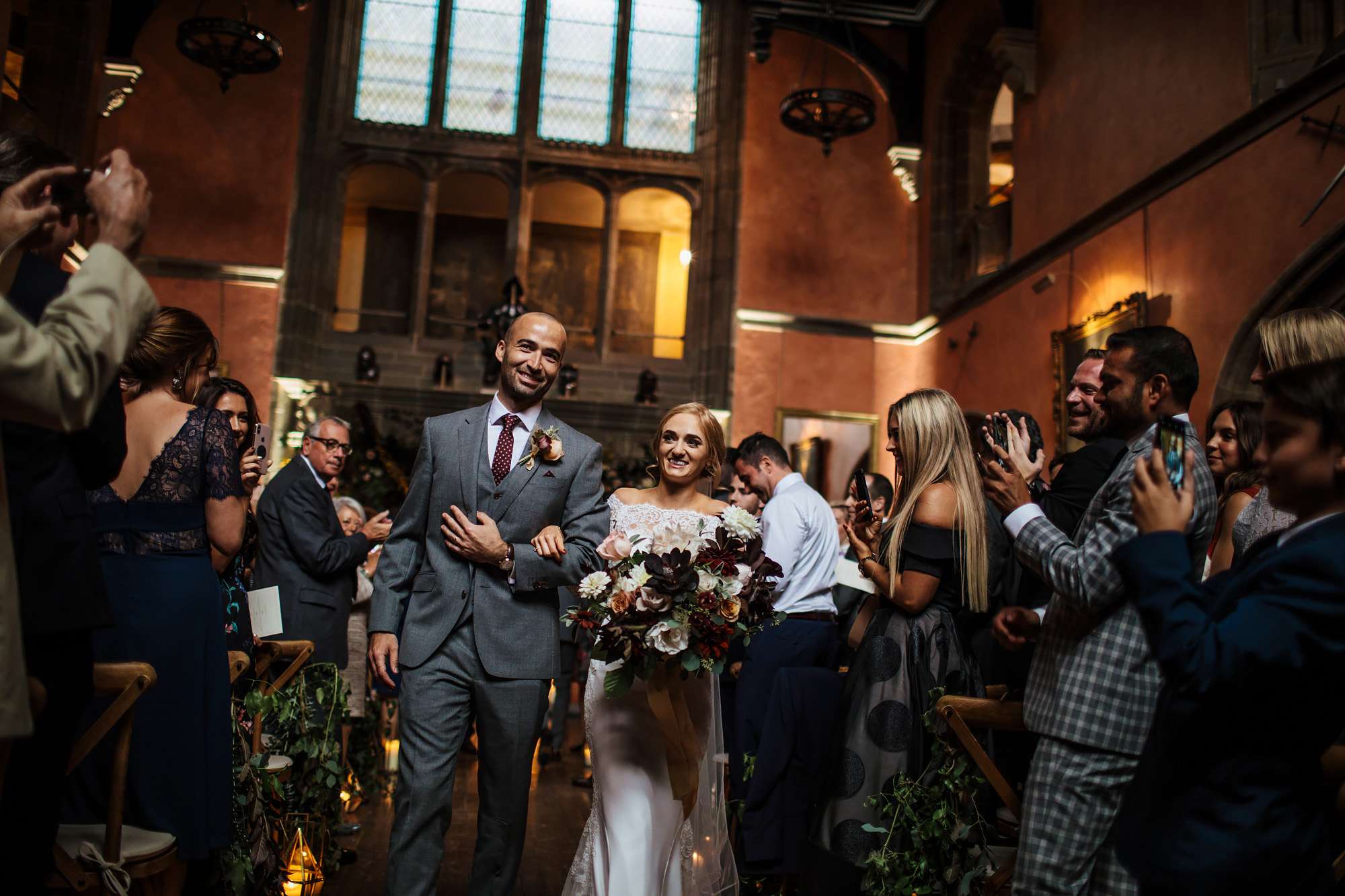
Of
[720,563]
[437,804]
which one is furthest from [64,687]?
[720,563]

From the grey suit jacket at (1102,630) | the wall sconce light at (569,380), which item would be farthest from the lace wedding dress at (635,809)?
the wall sconce light at (569,380)

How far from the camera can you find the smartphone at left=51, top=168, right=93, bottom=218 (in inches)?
69.0

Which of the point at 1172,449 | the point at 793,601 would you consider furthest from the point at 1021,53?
the point at 1172,449

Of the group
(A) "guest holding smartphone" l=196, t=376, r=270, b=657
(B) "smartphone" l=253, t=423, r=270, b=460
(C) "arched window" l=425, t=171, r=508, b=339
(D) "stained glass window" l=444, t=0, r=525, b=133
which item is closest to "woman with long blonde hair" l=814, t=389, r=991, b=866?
(A) "guest holding smartphone" l=196, t=376, r=270, b=657

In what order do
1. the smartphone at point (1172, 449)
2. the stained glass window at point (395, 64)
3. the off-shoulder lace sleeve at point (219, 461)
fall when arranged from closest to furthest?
the smartphone at point (1172, 449) → the off-shoulder lace sleeve at point (219, 461) → the stained glass window at point (395, 64)

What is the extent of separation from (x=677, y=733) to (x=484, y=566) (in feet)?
2.33

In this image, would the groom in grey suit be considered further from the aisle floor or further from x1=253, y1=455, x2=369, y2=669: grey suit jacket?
x1=253, y1=455, x2=369, y2=669: grey suit jacket

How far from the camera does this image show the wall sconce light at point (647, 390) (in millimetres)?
12266

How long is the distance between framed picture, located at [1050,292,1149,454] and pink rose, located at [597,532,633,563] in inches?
225

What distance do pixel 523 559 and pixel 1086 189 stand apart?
7.41 m

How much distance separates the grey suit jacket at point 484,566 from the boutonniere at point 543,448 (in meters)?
0.02

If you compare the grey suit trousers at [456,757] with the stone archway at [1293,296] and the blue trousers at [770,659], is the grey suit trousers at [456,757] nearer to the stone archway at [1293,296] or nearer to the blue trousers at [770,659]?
the blue trousers at [770,659]

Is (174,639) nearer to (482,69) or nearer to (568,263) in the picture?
(482,69)

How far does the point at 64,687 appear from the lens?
1.83m
